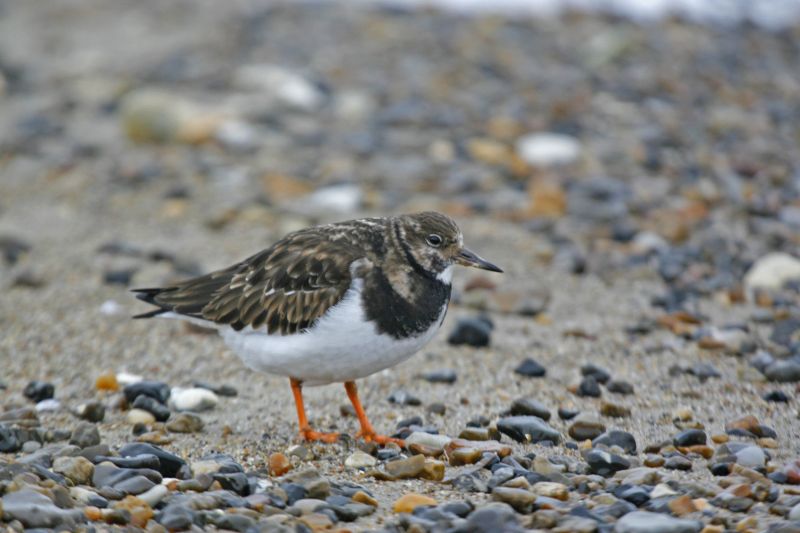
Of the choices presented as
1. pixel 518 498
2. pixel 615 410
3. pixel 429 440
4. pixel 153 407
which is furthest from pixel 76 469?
pixel 615 410

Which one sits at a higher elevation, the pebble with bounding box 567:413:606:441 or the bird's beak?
the bird's beak

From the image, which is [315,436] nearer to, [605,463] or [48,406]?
[605,463]

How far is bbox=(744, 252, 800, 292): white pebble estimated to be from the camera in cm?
655

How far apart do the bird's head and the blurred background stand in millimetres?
1679

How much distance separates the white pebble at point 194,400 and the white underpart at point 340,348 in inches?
21.2

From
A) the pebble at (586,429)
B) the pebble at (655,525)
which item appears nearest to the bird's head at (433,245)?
the pebble at (586,429)

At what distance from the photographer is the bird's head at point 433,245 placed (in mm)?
4543

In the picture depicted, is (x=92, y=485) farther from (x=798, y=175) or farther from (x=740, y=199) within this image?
(x=798, y=175)

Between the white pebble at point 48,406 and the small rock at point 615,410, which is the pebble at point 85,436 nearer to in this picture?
the white pebble at point 48,406

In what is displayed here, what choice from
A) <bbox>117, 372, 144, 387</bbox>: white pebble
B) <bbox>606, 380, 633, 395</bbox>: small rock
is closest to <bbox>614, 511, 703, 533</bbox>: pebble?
<bbox>606, 380, 633, 395</bbox>: small rock

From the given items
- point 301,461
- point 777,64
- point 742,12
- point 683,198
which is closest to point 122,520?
point 301,461

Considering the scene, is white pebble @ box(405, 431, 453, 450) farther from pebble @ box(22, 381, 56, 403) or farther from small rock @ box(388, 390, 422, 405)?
pebble @ box(22, 381, 56, 403)

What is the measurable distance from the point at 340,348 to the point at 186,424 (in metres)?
0.84

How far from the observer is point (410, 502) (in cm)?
374
